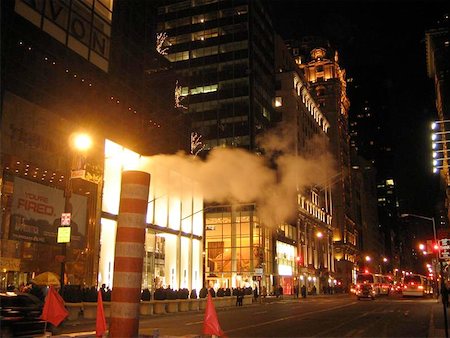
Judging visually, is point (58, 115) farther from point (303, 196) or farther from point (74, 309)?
point (303, 196)

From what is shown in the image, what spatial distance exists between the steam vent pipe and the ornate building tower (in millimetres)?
96730

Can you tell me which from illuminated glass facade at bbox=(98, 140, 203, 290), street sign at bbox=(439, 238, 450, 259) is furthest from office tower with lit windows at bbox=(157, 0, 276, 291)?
street sign at bbox=(439, 238, 450, 259)

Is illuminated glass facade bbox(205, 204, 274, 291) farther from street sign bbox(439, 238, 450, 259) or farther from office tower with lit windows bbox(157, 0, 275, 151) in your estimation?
street sign bbox(439, 238, 450, 259)

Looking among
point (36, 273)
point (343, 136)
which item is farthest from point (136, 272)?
point (343, 136)

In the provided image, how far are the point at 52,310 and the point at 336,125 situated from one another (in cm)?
10187

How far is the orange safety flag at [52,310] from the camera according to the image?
402 inches

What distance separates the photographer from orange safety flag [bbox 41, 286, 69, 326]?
33.5 feet

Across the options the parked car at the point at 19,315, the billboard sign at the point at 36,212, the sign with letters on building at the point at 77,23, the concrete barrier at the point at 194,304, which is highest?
the sign with letters on building at the point at 77,23

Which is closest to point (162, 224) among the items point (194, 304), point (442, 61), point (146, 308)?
point (194, 304)

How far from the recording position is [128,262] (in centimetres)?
746

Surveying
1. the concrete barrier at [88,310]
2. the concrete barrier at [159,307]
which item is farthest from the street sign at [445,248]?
the concrete barrier at [159,307]

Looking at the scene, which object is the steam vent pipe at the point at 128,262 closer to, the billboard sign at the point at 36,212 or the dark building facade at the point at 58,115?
the dark building facade at the point at 58,115

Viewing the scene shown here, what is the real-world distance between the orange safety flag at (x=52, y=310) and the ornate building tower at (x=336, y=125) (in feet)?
311

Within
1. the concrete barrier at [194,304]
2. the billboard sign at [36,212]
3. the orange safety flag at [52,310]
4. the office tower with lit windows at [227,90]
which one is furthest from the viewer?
the office tower with lit windows at [227,90]
